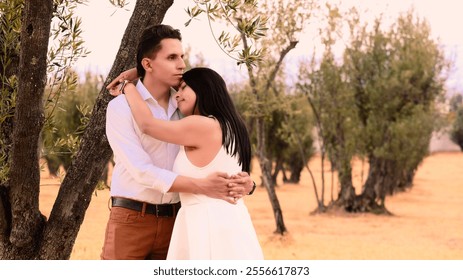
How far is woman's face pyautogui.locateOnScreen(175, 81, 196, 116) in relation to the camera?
14.9 ft

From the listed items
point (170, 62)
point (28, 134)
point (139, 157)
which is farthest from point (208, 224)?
point (28, 134)

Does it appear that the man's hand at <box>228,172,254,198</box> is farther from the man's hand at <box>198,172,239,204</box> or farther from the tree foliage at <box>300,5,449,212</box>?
the tree foliage at <box>300,5,449,212</box>

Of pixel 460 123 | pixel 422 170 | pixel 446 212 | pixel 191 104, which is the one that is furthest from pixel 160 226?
pixel 460 123

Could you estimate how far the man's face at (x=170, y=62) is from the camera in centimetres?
470

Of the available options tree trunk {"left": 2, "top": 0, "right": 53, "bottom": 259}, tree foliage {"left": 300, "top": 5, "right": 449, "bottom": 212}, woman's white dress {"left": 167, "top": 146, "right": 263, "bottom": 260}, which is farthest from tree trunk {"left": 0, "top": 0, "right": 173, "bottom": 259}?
tree foliage {"left": 300, "top": 5, "right": 449, "bottom": 212}

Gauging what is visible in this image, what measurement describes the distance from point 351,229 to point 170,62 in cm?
2077

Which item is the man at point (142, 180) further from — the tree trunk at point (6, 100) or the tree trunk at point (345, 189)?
the tree trunk at point (345, 189)

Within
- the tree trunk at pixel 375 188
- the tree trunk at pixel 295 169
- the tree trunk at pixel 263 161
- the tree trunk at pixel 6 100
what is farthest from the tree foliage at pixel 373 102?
the tree trunk at pixel 6 100

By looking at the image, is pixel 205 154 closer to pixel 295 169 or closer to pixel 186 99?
pixel 186 99

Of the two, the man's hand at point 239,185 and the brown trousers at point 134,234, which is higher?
the man's hand at point 239,185

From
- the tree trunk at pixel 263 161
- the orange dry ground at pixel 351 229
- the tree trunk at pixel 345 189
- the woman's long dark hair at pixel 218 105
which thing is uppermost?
the woman's long dark hair at pixel 218 105

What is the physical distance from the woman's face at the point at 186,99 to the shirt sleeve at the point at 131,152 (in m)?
0.35

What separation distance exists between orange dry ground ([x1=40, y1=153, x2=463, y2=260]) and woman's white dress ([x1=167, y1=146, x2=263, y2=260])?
6322 millimetres
